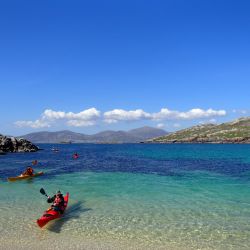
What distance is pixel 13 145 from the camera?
151750 mm

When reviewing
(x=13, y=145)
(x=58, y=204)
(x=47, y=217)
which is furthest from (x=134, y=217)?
(x=13, y=145)

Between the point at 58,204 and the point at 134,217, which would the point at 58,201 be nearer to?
the point at 58,204

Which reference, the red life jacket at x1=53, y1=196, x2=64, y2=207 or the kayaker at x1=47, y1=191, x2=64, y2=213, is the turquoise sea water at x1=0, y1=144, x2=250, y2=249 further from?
the red life jacket at x1=53, y1=196, x2=64, y2=207

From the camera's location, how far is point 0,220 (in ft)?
86.2

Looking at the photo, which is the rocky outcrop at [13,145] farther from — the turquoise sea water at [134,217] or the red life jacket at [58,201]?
the red life jacket at [58,201]

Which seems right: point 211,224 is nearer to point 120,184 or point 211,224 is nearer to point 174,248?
point 174,248

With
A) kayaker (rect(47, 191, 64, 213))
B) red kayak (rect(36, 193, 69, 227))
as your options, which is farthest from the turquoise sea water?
kayaker (rect(47, 191, 64, 213))

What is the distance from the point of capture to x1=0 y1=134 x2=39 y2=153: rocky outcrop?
478 feet

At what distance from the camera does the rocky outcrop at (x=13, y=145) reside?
146 metres

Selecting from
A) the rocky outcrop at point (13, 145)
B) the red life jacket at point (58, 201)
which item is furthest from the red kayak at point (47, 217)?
the rocky outcrop at point (13, 145)

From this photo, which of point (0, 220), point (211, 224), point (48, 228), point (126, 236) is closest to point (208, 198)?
point (211, 224)

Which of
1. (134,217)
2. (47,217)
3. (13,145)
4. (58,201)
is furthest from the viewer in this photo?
(13,145)

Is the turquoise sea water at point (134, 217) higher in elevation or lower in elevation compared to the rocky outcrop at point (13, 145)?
lower

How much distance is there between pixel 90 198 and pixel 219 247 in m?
18.5
